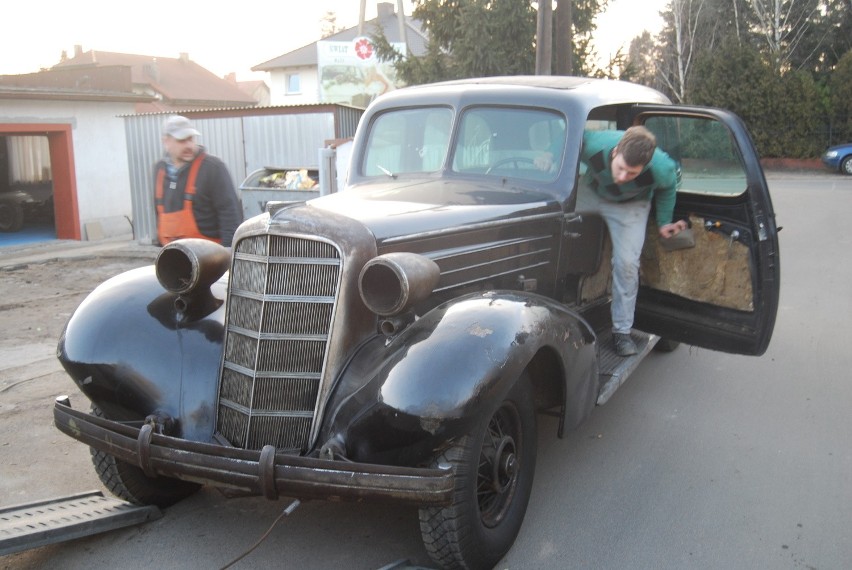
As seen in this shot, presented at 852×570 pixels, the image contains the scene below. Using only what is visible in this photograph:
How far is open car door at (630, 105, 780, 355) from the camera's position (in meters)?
4.48

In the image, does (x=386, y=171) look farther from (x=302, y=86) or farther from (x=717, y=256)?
(x=302, y=86)

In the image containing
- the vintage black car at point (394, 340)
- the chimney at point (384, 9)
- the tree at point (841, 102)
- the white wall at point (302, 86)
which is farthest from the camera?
the white wall at point (302, 86)

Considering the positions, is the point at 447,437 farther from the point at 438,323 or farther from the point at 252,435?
the point at 252,435

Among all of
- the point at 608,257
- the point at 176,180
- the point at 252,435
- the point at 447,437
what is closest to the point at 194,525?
the point at 252,435

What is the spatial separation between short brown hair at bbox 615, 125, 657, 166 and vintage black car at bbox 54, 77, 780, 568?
0.31 meters

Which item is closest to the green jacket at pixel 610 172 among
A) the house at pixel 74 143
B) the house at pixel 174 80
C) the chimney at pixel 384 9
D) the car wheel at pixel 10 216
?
the house at pixel 74 143

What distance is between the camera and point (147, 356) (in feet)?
11.1

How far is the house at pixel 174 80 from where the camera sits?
125 feet

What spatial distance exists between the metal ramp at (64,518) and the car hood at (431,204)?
1.67 m

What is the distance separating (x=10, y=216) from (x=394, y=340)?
16186 millimetres

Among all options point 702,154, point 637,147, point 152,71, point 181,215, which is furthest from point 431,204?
point 152,71

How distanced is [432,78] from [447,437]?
46.8 feet

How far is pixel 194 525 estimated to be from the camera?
11.9 feet

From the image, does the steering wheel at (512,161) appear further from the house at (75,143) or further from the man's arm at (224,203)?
the house at (75,143)
